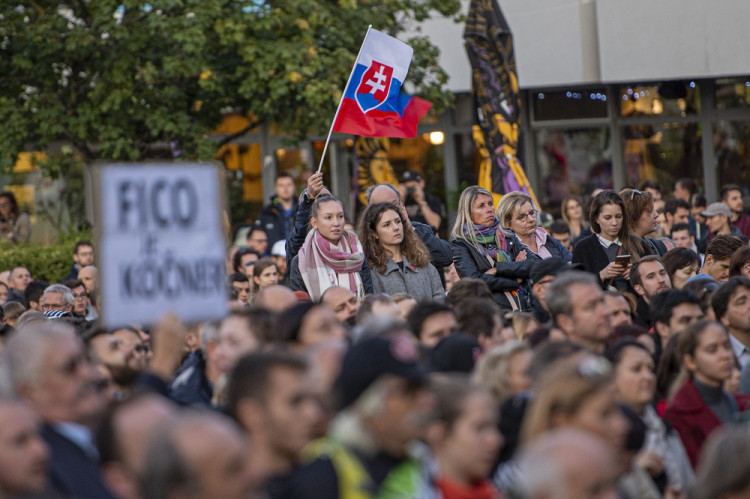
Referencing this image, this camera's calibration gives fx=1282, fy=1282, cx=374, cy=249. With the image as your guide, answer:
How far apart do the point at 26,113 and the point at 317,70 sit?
13.4ft

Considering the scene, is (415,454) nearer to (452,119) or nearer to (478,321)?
Answer: (478,321)

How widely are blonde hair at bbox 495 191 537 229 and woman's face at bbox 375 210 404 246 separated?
110 cm

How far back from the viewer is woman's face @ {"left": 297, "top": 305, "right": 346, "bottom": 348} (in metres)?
6.06

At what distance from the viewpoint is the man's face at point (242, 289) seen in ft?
36.4

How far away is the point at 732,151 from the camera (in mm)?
21516

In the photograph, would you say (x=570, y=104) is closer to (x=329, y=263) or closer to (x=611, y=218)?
(x=611, y=218)

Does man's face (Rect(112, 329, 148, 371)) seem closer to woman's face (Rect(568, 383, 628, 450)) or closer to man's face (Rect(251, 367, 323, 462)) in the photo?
man's face (Rect(251, 367, 323, 462))

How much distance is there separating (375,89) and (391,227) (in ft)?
6.51

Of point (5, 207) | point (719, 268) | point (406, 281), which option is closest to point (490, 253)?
point (406, 281)

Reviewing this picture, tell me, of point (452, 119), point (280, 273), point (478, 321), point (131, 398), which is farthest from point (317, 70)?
point (131, 398)

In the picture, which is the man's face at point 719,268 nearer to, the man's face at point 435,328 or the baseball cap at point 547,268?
the baseball cap at point 547,268

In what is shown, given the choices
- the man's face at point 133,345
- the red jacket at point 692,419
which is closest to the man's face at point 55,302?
the man's face at point 133,345

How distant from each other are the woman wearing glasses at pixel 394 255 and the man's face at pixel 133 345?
9.98 ft

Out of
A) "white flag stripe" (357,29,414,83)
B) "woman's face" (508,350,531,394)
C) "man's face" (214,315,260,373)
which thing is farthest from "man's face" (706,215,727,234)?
"man's face" (214,315,260,373)
